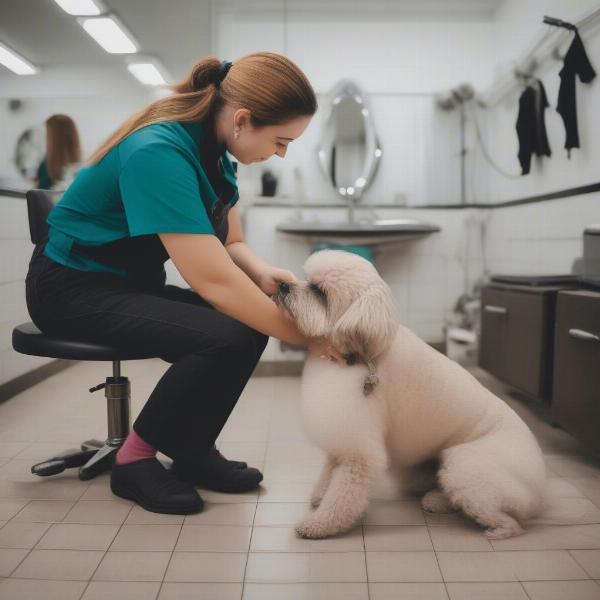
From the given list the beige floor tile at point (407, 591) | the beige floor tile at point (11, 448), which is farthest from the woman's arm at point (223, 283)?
the beige floor tile at point (11, 448)

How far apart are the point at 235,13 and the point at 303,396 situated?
273 centimetres

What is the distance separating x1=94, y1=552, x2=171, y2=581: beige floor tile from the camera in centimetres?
101

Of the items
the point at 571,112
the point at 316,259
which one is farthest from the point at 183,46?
the point at 316,259

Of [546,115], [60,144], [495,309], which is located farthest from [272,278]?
[60,144]

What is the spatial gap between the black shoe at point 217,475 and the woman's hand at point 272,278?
0.46 m

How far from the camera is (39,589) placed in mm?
968

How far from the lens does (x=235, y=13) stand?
3.15 m

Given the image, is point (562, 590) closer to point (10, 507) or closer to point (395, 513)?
point (395, 513)

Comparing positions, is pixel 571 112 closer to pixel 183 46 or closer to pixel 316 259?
pixel 316 259

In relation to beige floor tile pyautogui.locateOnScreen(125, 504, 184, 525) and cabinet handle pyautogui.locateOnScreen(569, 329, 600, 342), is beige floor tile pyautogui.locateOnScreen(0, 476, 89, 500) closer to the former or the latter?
beige floor tile pyautogui.locateOnScreen(125, 504, 184, 525)

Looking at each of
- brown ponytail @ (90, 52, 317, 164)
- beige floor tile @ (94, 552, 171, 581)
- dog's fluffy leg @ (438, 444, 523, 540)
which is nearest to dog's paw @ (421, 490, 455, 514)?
dog's fluffy leg @ (438, 444, 523, 540)

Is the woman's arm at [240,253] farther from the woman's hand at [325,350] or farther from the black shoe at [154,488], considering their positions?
the black shoe at [154,488]

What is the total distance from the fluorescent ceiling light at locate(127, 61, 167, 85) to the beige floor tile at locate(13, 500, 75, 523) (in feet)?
10.1

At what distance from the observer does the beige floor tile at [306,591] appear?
37.5 inches
